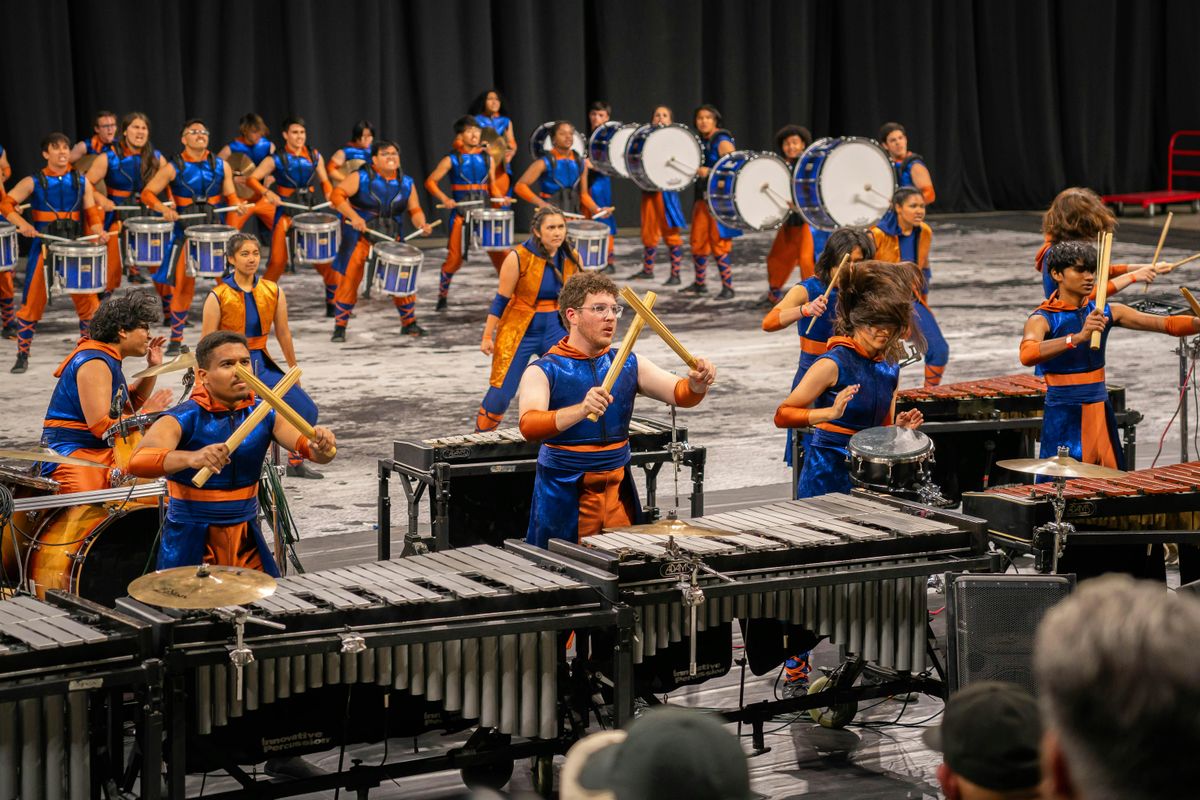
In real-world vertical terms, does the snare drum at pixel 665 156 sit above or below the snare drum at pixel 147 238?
above

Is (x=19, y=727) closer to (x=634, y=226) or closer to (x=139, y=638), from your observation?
(x=139, y=638)

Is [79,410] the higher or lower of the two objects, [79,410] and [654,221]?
the lower

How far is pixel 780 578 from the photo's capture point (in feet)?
15.8

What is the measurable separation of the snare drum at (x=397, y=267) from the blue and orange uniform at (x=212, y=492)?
6.98m

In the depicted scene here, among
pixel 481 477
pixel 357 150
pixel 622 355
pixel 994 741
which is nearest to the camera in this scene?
pixel 994 741

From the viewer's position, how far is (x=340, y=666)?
436cm

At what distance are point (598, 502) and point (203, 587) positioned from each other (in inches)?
70.3

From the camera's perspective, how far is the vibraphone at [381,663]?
4.25m

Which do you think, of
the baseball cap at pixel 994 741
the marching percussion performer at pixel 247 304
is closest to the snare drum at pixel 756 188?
the marching percussion performer at pixel 247 304

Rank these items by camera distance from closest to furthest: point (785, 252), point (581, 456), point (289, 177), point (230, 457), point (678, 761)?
1. point (678, 761)
2. point (230, 457)
3. point (581, 456)
4. point (785, 252)
5. point (289, 177)

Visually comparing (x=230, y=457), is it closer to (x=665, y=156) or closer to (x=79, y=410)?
(x=79, y=410)

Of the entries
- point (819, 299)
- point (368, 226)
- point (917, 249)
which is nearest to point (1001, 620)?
point (819, 299)

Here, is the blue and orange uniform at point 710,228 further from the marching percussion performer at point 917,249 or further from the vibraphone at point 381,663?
the vibraphone at point 381,663

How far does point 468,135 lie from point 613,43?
5954mm
